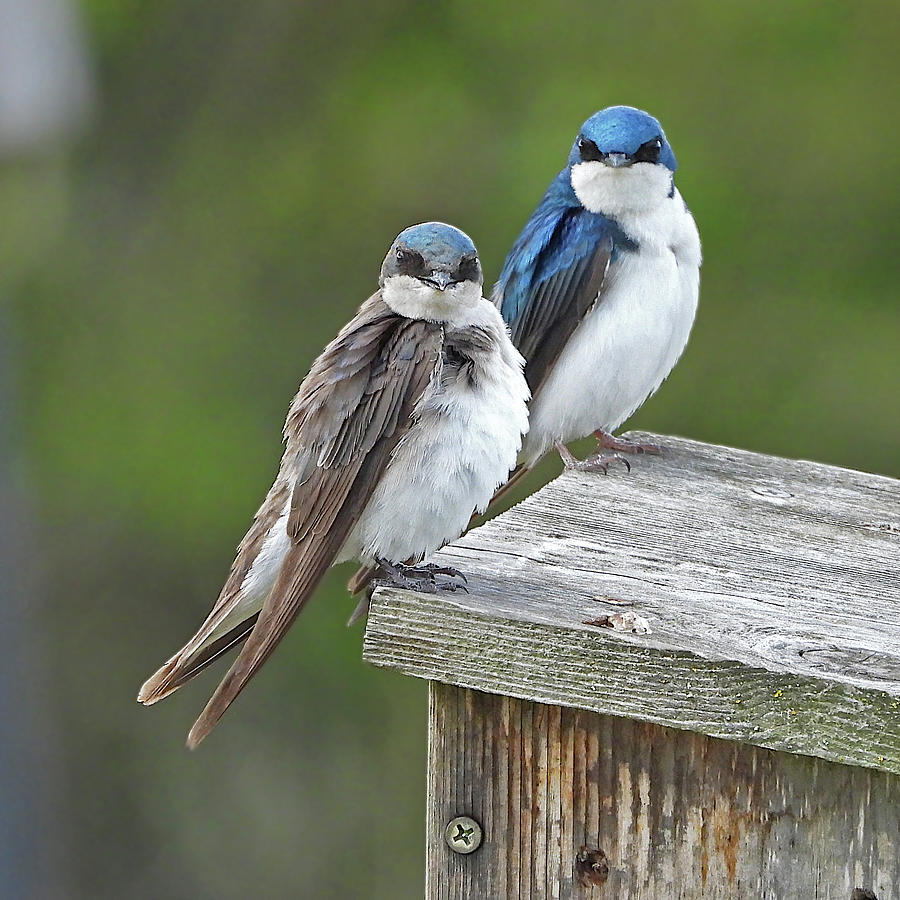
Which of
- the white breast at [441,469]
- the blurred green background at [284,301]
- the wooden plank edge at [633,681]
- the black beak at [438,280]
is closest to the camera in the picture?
the wooden plank edge at [633,681]

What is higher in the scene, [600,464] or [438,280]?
[438,280]

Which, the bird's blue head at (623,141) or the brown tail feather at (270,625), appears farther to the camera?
the bird's blue head at (623,141)

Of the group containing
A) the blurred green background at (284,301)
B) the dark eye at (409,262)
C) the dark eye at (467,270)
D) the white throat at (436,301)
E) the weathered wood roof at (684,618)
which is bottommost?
the blurred green background at (284,301)

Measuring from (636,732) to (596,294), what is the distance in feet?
5.80

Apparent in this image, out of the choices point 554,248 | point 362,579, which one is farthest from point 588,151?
point 362,579

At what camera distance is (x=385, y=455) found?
7.66ft

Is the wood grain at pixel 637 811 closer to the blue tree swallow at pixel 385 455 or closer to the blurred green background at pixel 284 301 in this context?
the blue tree swallow at pixel 385 455

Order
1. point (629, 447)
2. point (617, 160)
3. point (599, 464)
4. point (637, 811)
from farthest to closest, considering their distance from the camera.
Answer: point (617, 160)
point (629, 447)
point (599, 464)
point (637, 811)

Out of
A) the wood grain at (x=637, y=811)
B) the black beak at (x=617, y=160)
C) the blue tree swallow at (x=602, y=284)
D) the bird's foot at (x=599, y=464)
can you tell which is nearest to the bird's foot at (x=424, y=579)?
the wood grain at (x=637, y=811)

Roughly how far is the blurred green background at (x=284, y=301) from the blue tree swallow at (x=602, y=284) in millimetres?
2496

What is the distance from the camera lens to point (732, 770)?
1965 millimetres

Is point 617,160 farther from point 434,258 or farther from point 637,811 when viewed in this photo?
point 637,811

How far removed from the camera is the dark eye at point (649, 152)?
3.62 meters

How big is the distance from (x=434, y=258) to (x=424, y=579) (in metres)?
0.54
